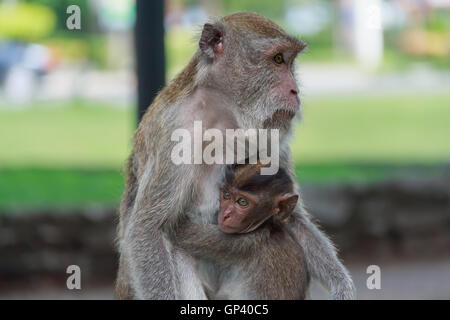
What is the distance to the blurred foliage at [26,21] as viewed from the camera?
2388 cm

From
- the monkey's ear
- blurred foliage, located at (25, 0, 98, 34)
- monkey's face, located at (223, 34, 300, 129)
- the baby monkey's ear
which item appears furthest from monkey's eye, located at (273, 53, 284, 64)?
blurred foliage, located at (25, 0, 98, 34)

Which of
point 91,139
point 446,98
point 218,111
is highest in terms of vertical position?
point 446,98

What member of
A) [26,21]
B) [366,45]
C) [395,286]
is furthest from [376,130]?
[395,286]

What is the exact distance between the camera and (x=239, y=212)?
200 inches

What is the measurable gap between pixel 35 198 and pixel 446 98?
17065 millimetres

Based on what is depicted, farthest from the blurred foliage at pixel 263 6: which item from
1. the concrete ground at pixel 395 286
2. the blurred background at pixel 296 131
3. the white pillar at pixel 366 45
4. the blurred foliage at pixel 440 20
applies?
the concrete ground at pixel 395 286

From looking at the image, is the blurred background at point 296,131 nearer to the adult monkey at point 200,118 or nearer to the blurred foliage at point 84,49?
the blurred foliage at point 84,49

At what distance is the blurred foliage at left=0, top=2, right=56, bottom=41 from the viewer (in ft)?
78.3

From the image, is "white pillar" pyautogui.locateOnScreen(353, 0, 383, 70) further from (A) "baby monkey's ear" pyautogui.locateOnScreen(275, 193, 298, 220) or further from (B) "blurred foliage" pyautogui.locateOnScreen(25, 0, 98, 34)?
(A) "baby monkey's ear" pyautogui.locateOnScreen(275, 193, 298, 220)

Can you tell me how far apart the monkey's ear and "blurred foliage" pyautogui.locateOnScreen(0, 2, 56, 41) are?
19.0 m

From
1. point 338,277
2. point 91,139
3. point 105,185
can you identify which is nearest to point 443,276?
point 105,185

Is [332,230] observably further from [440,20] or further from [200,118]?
[440,20]

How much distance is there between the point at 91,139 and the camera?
20812 mm

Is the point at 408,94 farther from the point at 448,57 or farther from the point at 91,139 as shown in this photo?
the point at 91,139
